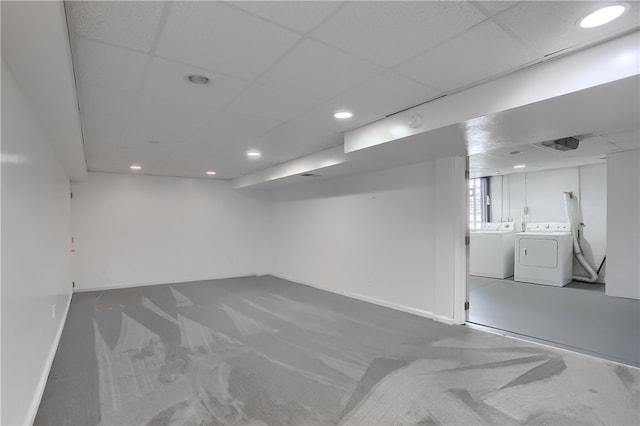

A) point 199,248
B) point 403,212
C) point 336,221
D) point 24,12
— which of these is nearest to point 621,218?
point 403,212

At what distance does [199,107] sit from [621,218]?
6.25 metres

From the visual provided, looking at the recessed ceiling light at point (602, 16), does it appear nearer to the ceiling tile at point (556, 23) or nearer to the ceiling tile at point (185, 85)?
the ceiling tile at point (556, 23)

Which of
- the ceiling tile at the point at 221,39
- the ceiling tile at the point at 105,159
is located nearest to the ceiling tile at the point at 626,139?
the ceiling tile at the point at 221,39

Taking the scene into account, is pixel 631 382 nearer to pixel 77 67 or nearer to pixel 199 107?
pixel 199 107

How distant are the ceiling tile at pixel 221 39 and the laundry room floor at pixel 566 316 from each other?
3828mm

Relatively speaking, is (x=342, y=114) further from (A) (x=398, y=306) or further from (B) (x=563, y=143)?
(B) (x=563, y=143)

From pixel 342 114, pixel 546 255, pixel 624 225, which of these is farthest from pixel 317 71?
pixel 546 255

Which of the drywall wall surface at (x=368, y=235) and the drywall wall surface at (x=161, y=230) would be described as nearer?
the drywall wall surface at (x=368, y=235)

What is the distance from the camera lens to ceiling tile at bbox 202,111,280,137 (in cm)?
311

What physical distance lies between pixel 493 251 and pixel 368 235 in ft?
11.1

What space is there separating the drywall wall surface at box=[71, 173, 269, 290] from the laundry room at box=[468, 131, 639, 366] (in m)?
5.11

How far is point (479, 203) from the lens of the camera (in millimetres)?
8094

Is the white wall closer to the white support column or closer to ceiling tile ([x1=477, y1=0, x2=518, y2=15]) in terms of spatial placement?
the white support column

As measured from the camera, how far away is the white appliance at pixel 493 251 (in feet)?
22.3
